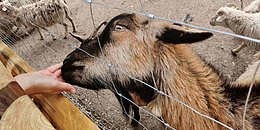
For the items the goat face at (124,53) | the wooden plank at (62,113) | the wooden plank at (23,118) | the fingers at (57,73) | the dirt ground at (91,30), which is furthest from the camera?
the dirt ground at (91,30)

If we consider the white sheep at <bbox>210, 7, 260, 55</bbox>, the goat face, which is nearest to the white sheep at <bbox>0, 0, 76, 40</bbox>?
the white sheep at <bbox>210, 7, 260, 55</bbox>

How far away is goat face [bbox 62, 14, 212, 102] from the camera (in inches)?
73.2

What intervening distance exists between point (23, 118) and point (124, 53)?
3.18 feet

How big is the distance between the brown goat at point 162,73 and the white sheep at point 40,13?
2581 millimetres

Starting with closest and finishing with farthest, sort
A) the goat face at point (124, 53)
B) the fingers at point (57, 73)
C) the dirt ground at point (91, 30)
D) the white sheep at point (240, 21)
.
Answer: the goat face at point (124, 53), the fingers at point (57, 73), the dirt ground at point (91, 30), the white sheep at point (240, 21)

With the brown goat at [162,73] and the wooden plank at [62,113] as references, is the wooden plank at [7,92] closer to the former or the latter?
the wooden plank at [62,113]

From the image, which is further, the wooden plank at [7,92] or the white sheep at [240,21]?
the white sheep at [240,21]

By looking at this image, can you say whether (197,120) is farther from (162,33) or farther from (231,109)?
(162,33)

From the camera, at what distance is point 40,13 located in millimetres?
4488

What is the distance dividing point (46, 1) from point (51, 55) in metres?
0.86

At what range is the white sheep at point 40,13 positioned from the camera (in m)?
4.46

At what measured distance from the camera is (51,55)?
461 centimetres

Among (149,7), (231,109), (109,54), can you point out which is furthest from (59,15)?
(231,109)

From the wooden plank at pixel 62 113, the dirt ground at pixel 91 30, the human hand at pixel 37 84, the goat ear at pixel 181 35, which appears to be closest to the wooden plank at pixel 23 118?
the wooden plank at pixel 62 113
